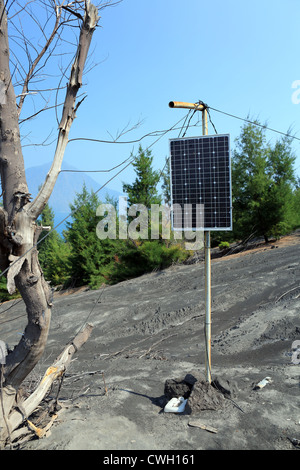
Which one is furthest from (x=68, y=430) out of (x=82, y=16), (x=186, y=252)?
(x=186, y=252)

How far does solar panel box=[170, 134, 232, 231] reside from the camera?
475 cm

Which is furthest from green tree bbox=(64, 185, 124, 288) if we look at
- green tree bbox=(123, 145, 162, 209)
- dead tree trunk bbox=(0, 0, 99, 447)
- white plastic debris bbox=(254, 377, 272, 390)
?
dead tree trunk bbox=(0, 0, 99, 447)

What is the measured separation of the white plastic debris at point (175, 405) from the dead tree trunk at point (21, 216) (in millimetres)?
1684

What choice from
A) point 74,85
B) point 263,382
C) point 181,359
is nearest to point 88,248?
point 181,359

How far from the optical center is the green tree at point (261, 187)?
70.6 feet

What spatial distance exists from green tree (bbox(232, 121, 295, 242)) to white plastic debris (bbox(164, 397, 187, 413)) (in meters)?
18.1

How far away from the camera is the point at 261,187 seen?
21469 mm

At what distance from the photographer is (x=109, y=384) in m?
5.78

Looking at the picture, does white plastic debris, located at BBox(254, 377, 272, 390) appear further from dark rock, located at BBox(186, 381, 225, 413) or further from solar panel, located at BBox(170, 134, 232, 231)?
solar panel, located at BBox(170, 134, 232, 231)

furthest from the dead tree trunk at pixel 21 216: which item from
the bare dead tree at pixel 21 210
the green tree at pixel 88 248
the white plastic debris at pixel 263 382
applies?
the green tree at pixel 88 248

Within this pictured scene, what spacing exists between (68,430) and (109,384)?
179cm

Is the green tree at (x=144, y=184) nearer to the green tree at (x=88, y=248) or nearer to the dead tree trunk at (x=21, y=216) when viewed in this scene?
the green tree at (x=88, y=248)

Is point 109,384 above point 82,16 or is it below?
below
